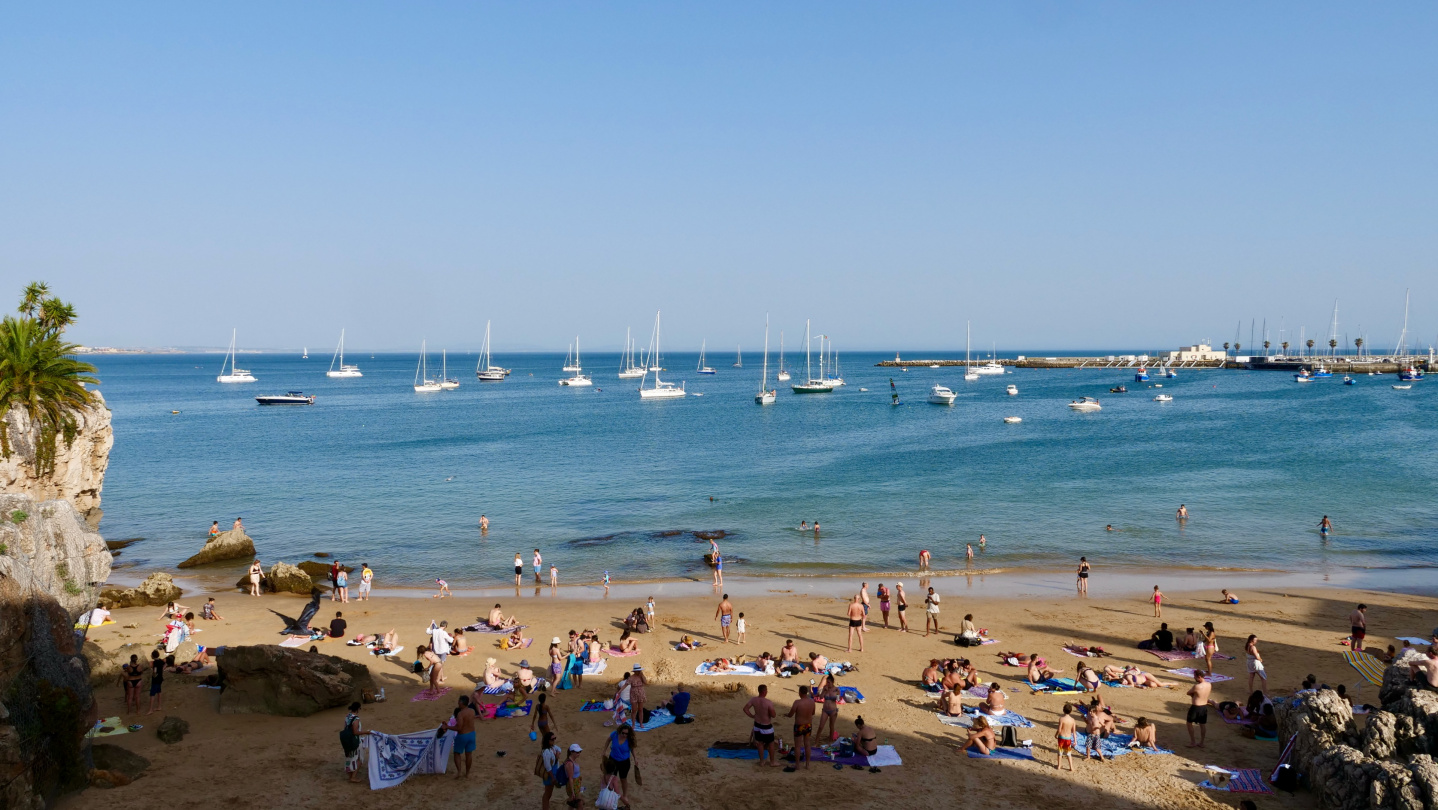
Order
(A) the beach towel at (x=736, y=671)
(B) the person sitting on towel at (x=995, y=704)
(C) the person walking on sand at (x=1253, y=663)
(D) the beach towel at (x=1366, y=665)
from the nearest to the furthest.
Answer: (B) the person sitting on towel at (x=995, y=704) < (C) the person walking on sand at (x=1253, y=663) < (D) the beach towel at (x=1366, y=665) < (A) the beach towel at (x=736, y=671)

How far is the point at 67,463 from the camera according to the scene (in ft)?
59.6

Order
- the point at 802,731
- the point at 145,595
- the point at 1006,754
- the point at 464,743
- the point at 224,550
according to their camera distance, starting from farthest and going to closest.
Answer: the point at 224,550 → the point at 145,595 → the point at 1006,754 → the point at 802,731 → the point at 464,743

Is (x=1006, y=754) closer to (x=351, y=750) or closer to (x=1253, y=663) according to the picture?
(x=1253, y=663)

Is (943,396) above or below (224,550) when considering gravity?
above

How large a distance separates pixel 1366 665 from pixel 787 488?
35.4 metres

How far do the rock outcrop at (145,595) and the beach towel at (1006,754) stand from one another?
27.7 meters

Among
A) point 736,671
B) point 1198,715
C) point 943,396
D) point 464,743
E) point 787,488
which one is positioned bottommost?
point 736,671

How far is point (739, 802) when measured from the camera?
15148 mm

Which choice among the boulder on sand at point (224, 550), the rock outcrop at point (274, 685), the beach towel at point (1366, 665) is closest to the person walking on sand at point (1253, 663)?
the beach towel at point (1366, 665)

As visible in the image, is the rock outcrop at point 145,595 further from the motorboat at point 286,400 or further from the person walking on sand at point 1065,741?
the motorboat at point 286,400

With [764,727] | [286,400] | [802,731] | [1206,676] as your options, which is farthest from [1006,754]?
[286,400]

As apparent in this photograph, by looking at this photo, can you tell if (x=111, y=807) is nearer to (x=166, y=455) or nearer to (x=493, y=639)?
(x=493, y=639)

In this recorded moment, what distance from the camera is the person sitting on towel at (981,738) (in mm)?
16984

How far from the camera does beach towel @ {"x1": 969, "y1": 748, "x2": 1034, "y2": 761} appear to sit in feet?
55.2
